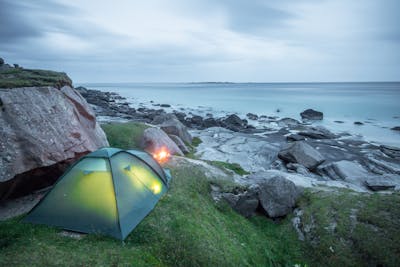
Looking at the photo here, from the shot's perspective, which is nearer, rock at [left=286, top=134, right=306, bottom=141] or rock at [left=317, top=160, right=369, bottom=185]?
rock at [left=317, top=160, right=369, bottom=185]

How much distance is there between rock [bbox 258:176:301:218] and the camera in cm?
1174

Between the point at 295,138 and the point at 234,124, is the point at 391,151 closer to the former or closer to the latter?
the point at 295,138

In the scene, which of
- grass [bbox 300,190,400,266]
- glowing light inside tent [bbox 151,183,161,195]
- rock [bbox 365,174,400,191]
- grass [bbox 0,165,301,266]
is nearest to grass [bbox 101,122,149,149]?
grass [bbox 0,165,301,266]

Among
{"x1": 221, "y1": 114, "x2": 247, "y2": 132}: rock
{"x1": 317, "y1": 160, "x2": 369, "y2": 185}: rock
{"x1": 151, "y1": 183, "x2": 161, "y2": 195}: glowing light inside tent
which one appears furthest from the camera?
{"x1": 221, "y1": 114, "x2": 247, "y2": 132}: rock

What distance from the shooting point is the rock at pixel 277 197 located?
11742 mm

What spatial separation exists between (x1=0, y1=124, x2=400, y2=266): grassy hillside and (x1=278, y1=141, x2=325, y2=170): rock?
8.84 m

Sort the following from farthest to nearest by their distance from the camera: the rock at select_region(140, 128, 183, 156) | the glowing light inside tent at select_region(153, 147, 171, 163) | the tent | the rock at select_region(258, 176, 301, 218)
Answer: the rock at select_region(140, 128, 183, 156)
the glowing light inside tent at select_region(153, 147, 171, 163)
the rock at select_region(258, 176, 301, 218)
the tent

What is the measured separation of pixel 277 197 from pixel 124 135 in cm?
1369

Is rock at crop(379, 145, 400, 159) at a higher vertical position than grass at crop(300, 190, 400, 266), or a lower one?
lower

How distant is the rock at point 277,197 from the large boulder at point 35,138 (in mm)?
9563

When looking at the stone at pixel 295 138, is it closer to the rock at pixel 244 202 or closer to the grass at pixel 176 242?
the rock at pixel 244 202

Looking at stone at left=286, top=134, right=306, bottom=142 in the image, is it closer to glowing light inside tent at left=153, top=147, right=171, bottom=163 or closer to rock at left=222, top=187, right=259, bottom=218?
glowing light inside tent at left=153, top=147, right=171, bottom=163

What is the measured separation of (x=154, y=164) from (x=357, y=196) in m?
10.4

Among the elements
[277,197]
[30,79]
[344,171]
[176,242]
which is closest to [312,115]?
[344,171]
